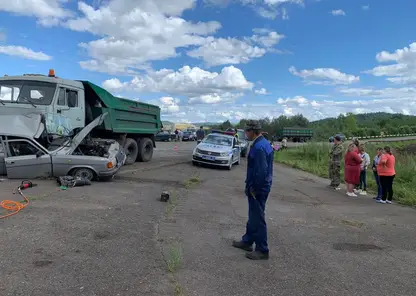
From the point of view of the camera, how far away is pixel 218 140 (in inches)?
663

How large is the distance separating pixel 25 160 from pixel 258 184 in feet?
23.0

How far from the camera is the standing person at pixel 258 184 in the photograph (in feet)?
15.8

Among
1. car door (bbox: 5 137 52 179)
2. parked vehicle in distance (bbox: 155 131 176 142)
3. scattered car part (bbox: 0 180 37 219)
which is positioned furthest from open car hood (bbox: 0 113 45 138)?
parked vehicle in distance (bbox: 155 131 176 142)

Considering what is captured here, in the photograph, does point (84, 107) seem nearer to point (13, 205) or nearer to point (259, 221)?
point (13, 205)

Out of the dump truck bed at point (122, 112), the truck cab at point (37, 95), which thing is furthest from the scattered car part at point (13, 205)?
the dump truck bed at point (122, 112)

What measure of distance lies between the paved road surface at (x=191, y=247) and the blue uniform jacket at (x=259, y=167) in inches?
39.0

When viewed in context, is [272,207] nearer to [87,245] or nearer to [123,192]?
[123,192]

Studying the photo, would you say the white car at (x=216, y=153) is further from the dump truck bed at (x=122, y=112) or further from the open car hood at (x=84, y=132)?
the open car hood at (x=84, y=132)

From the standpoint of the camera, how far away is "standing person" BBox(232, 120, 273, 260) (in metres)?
4.82

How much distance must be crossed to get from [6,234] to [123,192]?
12.4 feet

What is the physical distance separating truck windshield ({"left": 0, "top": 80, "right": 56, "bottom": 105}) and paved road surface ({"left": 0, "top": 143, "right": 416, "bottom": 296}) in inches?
108

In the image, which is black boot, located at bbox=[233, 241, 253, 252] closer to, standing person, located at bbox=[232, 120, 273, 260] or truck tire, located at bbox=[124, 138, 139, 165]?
standing person, located at bbox=[232, 120, 273, 260]

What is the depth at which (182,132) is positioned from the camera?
146 ft

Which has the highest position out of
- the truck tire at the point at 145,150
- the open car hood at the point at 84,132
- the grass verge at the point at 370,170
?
the open car hood at the point at 84,132
